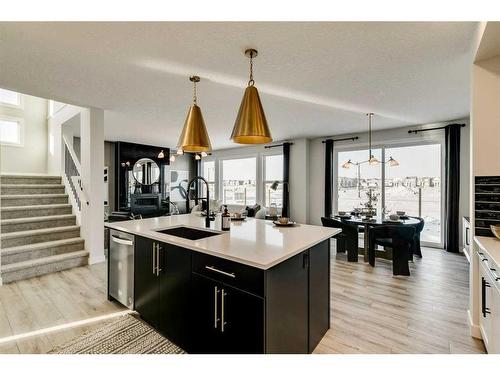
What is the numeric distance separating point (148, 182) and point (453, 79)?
25.1ft

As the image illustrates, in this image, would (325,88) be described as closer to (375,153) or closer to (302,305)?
(302,305)

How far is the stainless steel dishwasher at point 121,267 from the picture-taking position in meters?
2.36

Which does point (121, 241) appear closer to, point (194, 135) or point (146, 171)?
point (194, 135)

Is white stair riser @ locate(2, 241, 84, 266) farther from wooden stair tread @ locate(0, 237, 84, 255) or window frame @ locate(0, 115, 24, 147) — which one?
window frame @ locate(0, 115, 24, 147)

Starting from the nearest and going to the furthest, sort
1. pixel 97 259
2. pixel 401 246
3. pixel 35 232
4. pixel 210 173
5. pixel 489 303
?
pixel 489 303
pixel 401 246
pixel 35 232
pixel 97 259
pixel 210 173

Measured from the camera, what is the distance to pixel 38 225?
404 centimetres

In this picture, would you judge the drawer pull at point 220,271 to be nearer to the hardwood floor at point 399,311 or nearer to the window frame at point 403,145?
the hardwood floor at point 399,311

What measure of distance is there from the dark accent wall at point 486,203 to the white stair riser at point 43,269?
196 inches

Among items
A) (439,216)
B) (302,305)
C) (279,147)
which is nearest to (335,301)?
(302,305)

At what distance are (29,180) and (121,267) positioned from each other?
4.13 m

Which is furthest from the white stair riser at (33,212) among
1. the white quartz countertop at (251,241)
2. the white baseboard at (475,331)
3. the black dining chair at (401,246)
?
the white baseboard at (475,331)

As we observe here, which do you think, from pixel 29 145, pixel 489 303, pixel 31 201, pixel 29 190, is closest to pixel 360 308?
pixel 489 303

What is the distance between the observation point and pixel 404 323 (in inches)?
89.7

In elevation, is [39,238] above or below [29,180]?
below
